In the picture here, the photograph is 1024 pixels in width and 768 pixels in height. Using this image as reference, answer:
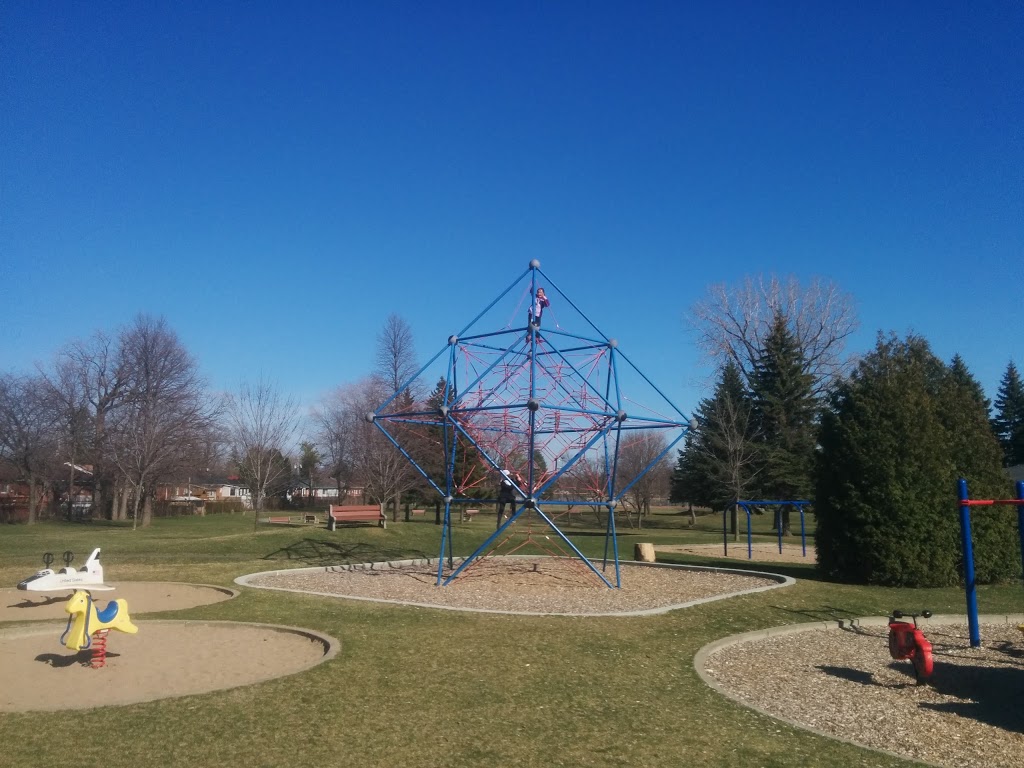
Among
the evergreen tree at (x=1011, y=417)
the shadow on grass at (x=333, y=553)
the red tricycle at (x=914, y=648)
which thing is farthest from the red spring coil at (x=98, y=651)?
the evergreen tree at (x=1011, y=417)

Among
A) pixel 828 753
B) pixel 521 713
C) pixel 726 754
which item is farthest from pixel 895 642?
pixel 521 713

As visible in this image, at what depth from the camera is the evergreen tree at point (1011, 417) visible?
166 ft

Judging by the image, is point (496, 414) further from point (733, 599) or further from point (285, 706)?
point (285, 706)

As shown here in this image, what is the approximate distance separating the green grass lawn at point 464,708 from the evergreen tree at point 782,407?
28.7 m

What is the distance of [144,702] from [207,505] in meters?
51.5

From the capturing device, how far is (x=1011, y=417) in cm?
5350

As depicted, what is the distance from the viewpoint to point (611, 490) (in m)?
14.7

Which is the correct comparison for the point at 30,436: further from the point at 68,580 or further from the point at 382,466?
the point at 68,580

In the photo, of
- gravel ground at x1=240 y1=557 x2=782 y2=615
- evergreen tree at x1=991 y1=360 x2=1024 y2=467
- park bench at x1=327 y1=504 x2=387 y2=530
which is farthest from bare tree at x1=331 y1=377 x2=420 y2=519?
evergreen tree at x1=991 y1=360 x2=1024 y2=467

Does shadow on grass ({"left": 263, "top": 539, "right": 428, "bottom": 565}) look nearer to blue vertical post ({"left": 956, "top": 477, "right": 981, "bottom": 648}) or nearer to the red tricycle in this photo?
blue vertical post ({"left": 956, "top": 477, "right": 981, "bottom": 648})

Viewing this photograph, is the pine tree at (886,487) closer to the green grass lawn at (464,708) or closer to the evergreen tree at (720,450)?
the green grass lawn at (464,708)

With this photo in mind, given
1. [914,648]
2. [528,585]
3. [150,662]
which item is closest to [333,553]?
[528,585]

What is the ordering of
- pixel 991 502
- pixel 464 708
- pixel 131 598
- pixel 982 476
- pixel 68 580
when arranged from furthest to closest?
pixel 982 476
pixel 131 598
pixel 68 580
pixel 991 502
pixel 464 708

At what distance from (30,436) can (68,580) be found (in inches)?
1234
